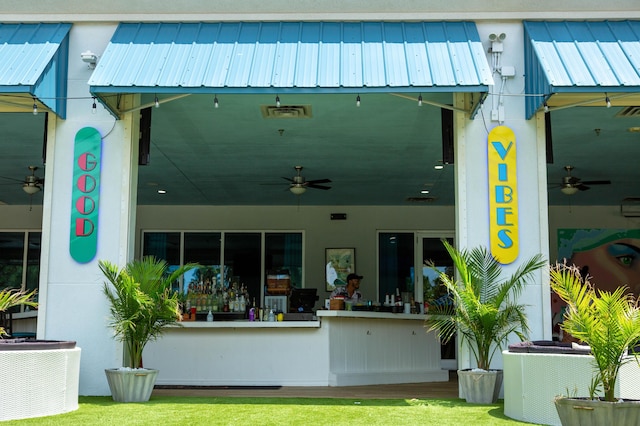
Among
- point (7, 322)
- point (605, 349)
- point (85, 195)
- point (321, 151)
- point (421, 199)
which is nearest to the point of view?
point (605, 349)

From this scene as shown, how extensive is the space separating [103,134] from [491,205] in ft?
13.5

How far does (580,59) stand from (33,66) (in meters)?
5.36

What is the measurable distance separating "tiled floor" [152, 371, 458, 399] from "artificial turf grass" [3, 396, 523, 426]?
1.82 feet

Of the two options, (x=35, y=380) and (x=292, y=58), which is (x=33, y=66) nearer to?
(x=292, y=58)

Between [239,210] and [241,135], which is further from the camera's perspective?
[239,210]

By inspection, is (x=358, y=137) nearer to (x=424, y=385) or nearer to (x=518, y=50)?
(x=518, y=50)

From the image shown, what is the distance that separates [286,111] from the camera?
9125 millimetres

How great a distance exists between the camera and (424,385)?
10438 mm

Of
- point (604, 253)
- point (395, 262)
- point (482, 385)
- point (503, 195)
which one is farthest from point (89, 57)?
→ point (604, 253)

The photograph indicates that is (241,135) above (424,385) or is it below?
above

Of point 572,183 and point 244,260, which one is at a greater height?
point 572,183

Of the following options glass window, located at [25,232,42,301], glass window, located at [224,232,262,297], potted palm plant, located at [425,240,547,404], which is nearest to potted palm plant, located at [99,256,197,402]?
potted palm plant, located at [425,240,547,404]

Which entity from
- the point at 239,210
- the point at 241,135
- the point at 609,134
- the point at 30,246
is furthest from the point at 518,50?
the point at 30,246

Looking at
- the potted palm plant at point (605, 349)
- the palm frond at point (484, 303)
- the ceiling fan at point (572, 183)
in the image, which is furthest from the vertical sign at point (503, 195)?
the ceiling fan at point (572, 183)
